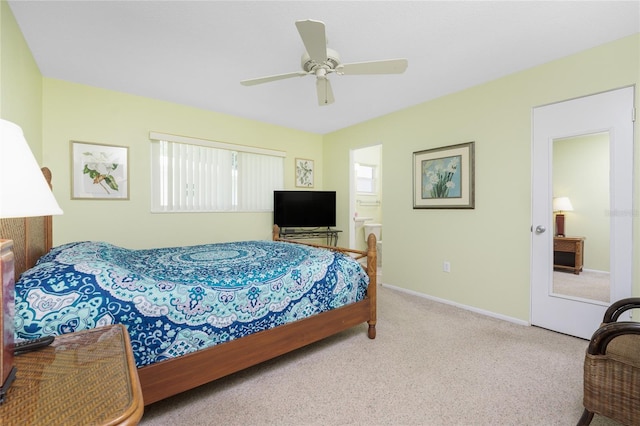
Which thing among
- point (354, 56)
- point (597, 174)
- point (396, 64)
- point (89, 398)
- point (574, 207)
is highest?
point (354, 56)

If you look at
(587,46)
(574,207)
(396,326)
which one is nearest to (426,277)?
(396,326)

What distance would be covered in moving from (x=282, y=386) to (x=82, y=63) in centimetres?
324

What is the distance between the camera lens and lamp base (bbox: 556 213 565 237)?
250cm

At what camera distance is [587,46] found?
2.27 metres

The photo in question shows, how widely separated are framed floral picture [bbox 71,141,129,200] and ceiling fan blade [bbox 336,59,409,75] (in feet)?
9.02

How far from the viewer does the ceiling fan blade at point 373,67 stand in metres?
1.91

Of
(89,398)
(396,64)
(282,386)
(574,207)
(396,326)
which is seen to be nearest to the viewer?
(89,398)

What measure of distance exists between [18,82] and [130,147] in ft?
3.96

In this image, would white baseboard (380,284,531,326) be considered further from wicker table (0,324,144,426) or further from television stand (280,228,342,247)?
wicker table (0,324,144,426)

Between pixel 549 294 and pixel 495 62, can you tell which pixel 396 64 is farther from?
pixel 549 294

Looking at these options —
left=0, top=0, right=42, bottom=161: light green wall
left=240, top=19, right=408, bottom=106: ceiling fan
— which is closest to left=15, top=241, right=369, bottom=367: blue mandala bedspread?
left=0, top=0, right=42, bottom=161: light green wall

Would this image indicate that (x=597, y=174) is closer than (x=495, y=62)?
Yes

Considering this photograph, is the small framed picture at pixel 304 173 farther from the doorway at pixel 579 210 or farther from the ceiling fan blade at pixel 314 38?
→ the doorway at pixel 579 210

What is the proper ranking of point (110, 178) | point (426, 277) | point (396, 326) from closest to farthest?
point (396, 326) < point (110, 178) < point (426, 277)
